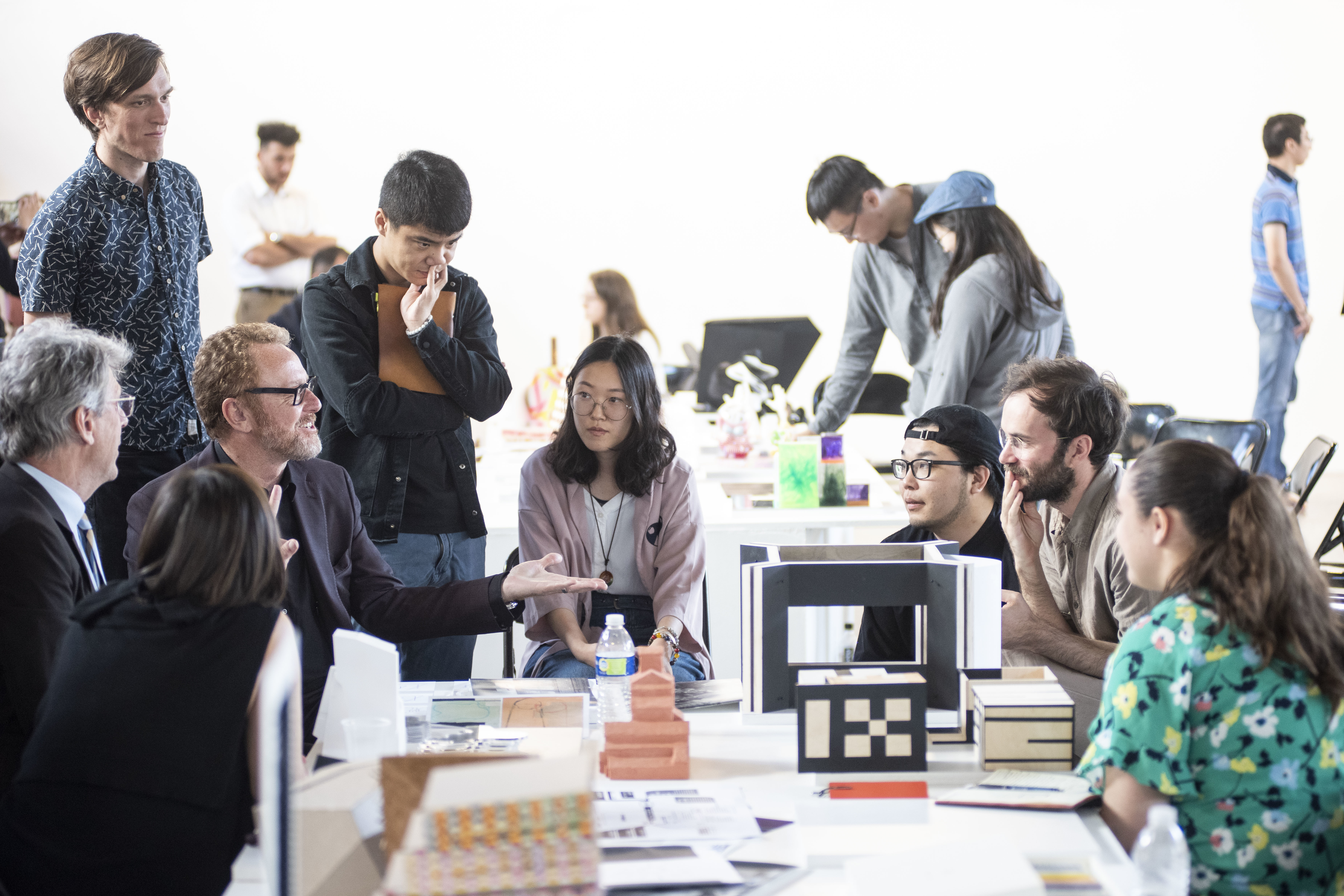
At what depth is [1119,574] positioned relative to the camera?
7.27ft

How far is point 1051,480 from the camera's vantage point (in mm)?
2402

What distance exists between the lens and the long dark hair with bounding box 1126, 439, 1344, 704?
4.79 ft

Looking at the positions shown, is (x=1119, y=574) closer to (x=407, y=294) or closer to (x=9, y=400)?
(x=407, y=294)

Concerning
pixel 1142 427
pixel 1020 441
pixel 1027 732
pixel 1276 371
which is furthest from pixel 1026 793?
pixel 1276 371

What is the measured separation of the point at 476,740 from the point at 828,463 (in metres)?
1.96

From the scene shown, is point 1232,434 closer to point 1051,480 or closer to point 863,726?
point 1051,480

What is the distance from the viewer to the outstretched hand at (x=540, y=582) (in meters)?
2.24

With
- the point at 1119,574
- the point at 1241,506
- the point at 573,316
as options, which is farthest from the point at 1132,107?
the point at 1241,506

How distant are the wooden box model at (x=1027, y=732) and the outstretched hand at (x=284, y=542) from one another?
3.89 ft

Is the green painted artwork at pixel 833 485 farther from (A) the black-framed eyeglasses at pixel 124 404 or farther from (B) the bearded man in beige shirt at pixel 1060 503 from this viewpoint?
(A) the black-framed eyeglasses at pixel 124 404

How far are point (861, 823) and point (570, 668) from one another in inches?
40.5

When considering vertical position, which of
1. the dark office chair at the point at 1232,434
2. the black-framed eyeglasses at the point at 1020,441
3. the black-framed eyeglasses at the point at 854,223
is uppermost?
the black-framed eyeglasses at the point at 854,223

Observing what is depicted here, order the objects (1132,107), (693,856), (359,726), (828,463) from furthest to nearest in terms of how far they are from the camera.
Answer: (1132,107)
(828,463)
(359,726)
(693,856)

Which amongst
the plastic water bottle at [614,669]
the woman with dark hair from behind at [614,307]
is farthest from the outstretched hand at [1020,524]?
the woman with dark hair from behind at [614,307]
